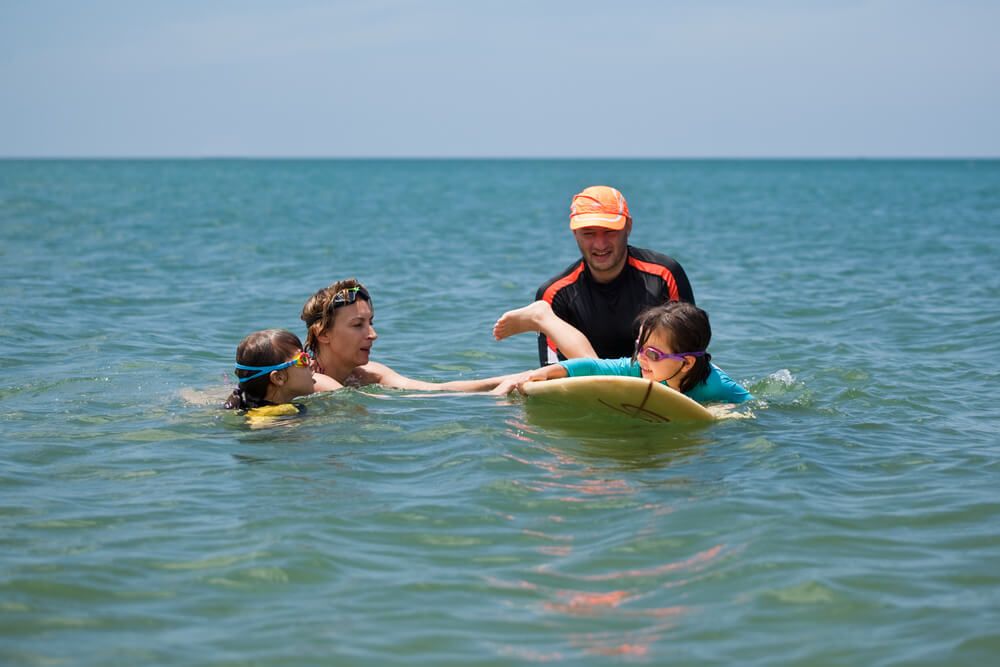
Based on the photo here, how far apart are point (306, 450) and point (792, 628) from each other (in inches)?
138

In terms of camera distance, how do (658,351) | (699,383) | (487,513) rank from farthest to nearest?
(699,383)
(658,351)
(487,513)

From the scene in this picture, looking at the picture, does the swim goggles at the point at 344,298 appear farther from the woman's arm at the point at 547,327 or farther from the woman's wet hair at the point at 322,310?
the woman's arm at the point at 547,327

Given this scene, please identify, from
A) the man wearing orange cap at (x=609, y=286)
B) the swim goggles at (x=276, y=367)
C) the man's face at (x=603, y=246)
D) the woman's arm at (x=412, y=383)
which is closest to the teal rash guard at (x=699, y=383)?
the man wearing orange cap at (x=609, y=286)

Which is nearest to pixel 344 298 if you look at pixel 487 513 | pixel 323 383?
pixel 323 383

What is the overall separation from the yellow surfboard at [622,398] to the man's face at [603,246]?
50.4 inches

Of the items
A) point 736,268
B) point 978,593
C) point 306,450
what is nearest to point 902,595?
point 978,593

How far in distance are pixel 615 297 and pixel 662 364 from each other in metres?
1.25

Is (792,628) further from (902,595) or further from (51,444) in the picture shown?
(51,444)

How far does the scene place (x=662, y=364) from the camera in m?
7.11

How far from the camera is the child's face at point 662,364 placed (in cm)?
705

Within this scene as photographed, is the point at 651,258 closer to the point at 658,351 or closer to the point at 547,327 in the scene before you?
the point at 547,327

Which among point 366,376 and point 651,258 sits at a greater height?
point 651,258

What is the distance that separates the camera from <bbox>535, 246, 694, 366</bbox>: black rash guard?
8195mm

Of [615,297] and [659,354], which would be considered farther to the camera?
[615,297]
